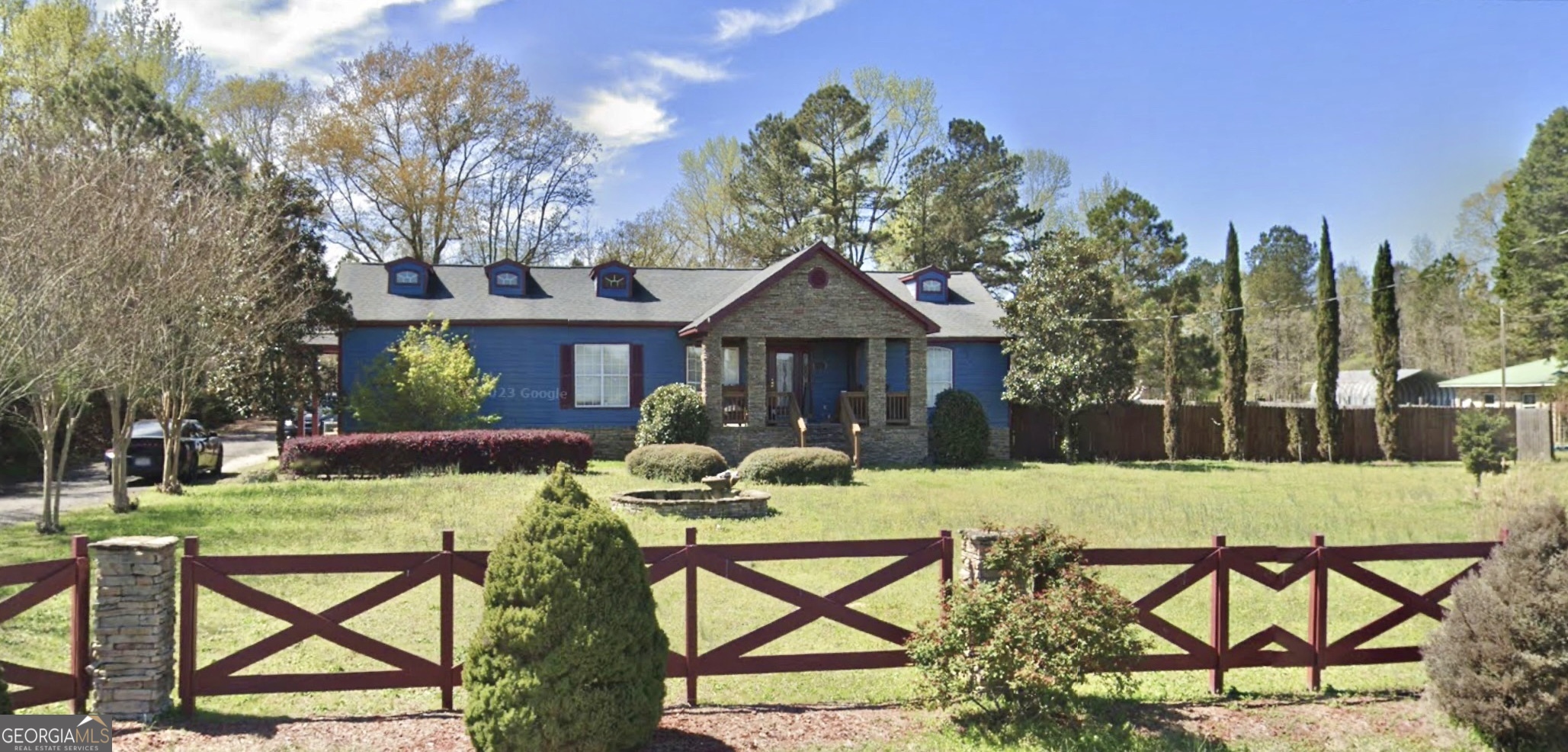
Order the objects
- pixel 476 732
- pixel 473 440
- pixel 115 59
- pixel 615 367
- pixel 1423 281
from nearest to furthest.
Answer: pixel 476 732
pixel 473 440
pixel 615 367
pixel 115 59
pixel 1423 281

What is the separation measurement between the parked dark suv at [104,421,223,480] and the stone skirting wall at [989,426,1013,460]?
66.8 feet

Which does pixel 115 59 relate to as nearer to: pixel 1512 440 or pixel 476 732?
pixel 476 732

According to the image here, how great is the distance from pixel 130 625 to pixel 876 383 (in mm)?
21010

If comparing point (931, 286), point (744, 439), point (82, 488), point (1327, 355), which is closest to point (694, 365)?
point (744, 439)

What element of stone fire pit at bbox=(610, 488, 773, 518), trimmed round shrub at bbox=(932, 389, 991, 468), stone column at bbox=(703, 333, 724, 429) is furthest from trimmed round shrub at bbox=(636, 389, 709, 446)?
stone fire pit at bbox=(610, 488, 773, 518)

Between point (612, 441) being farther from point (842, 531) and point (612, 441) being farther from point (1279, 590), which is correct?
point (1279, 590)

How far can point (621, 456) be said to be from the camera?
26.3m

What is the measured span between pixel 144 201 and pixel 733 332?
43.0ft

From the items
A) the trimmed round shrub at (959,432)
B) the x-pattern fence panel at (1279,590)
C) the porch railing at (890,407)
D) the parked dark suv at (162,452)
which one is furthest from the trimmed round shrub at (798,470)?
the x-pattern fence panel at (1279,590)

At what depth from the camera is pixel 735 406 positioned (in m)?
26.2

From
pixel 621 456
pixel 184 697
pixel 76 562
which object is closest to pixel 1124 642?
pixel 184 697

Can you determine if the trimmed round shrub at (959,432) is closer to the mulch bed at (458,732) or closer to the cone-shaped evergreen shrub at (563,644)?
the mulch bed at (458,732)

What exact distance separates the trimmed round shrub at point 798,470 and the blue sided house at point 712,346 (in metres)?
4.33

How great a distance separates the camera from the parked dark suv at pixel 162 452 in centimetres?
2117
